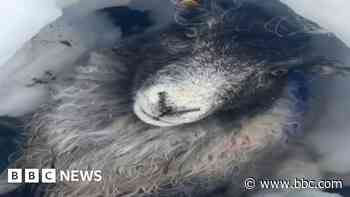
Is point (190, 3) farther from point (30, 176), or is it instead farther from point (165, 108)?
point (30, 176)

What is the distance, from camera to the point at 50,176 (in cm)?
119

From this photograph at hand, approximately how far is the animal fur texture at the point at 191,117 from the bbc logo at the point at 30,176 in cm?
1

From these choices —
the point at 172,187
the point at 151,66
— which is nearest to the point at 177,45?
the point at 151,66

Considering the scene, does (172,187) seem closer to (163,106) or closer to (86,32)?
(163,106)

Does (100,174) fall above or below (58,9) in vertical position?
below

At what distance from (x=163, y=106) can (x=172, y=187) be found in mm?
159

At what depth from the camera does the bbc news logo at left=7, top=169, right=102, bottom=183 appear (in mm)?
1188

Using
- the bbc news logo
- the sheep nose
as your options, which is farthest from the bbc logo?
the sheep nose

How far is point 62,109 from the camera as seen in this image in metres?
1.27

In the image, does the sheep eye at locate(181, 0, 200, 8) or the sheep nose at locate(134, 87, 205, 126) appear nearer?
the sheep nose at locate(134, 87, 205, 126)

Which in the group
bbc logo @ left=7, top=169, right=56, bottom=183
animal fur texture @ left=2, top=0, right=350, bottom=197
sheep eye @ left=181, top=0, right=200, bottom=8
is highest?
sheep eye @ left=181, top=0, right=200, bottom=8

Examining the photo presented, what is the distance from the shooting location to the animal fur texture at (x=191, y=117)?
3.92 ft

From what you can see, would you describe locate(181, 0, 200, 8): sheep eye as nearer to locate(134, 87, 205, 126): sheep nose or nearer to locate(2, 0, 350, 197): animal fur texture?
locate(2, 0, 350, 197): animal fur texture

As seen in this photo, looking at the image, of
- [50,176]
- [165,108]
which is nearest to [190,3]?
[165,108]
